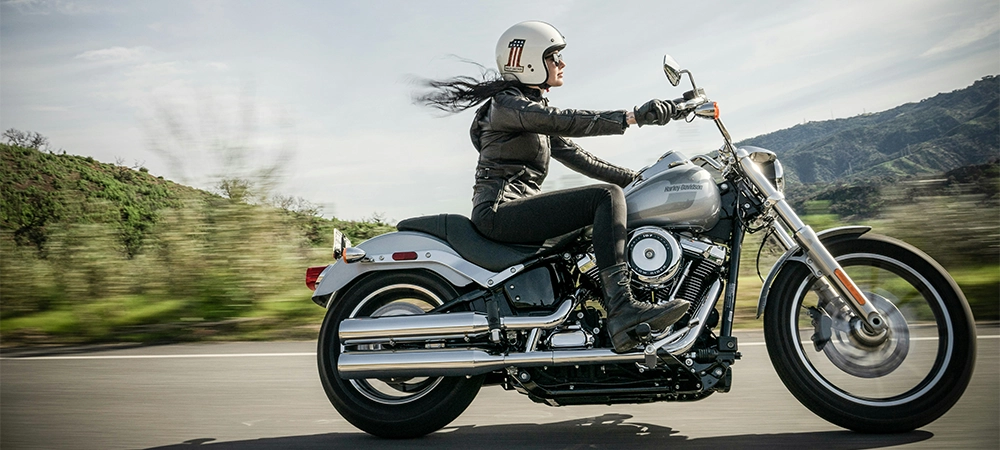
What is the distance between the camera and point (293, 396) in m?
4.82

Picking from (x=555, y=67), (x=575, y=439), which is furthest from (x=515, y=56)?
(x=575, y=439)

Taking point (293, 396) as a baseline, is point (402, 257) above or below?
above

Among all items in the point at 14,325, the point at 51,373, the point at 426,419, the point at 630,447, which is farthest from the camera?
the point at 14,325

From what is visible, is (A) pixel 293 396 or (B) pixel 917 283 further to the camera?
(A) pixel 293 396

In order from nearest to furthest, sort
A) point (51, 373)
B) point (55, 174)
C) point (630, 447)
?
1. point (630, 447)
2. point (51, 373)
3. point (55, 174)

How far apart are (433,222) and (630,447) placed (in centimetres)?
135

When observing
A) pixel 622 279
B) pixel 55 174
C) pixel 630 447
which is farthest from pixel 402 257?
pixel 55 174

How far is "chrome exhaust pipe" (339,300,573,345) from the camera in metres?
3.79

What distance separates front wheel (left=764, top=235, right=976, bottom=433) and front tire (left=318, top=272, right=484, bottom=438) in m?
1.39

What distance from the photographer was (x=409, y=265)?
4008mm

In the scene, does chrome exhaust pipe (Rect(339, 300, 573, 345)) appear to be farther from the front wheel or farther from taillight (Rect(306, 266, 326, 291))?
the front wheel

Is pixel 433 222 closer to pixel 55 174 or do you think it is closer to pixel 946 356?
pixel 946 356

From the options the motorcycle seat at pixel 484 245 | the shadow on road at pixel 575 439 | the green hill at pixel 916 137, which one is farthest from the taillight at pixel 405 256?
the green hill at pixel 916 137

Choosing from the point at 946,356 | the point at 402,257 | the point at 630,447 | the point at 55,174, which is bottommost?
the point at 630,447
